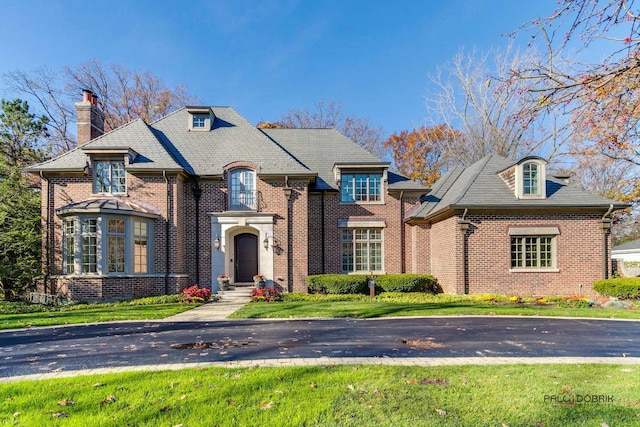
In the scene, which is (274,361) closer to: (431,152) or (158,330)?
(158,330)

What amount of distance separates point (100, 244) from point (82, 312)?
299 cm

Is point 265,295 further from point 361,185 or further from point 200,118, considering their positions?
point 200,118

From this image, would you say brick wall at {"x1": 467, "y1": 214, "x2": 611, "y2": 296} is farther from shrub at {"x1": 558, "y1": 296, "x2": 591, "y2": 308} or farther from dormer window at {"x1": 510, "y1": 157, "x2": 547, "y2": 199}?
dormer window at {"x1": 510, "y1": 157, "x2": 547, "y2": 199}

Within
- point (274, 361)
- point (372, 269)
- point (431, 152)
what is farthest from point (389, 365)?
point (431, 152)

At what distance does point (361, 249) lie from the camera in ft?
54.1

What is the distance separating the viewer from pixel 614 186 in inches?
1153

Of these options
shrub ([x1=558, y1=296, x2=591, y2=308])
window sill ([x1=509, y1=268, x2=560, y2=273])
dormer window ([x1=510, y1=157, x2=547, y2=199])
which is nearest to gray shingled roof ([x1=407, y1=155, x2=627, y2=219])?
dormer window ([x1=510, y1=157, x2=547, y2=199])

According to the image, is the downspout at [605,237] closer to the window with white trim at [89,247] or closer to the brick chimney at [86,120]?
the window with white trim at [89,247]

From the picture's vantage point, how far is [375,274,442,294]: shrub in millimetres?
14930

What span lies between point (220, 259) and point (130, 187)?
4.62 m

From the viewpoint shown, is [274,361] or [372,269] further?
[372,269]

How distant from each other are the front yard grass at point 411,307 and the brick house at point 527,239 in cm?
98

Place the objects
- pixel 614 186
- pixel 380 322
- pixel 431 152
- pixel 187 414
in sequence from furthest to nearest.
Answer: pixel 431 152, pixel 614 186, pixel 380 322, pixel 187 414

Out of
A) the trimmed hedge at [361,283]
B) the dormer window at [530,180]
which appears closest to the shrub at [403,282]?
the trimmed hedge at [361,283]
